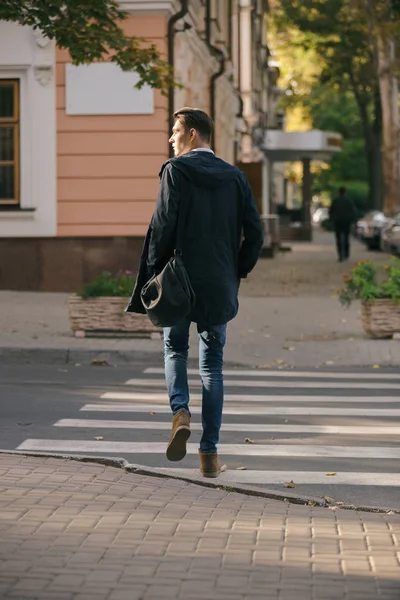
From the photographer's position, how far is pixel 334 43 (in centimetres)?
5147

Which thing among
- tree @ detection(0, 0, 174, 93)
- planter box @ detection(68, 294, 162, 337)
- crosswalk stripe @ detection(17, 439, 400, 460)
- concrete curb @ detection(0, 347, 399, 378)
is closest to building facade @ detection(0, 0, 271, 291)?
tree @ detection(0, 0, 174, 93)

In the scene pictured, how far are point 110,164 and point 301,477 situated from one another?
1504 cm

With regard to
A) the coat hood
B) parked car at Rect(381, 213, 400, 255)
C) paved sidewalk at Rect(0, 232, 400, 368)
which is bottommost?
paved sidewalk at Rect(0, 232, 400, 368)

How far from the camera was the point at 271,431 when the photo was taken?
30.5ft

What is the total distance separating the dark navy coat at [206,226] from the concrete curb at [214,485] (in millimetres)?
823

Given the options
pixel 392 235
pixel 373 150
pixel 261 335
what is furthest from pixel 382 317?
pixel 373 150

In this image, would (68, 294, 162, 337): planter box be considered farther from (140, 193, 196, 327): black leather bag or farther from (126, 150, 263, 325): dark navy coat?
(140, 193, 196, 327): black leather bag

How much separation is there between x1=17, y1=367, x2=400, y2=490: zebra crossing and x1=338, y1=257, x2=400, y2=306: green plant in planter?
2.56 m

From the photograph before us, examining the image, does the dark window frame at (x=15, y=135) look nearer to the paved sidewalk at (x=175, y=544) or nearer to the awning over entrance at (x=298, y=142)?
the paved sidewalk at (x=175, y=544)

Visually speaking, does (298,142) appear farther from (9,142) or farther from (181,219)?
(181,219)

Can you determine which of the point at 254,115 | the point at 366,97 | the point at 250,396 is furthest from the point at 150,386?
the point at 366,97

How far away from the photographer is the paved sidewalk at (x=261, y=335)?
14117mm

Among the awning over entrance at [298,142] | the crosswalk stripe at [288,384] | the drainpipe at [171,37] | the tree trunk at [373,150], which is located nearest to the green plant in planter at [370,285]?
the crosswalk stripe at [288,384]

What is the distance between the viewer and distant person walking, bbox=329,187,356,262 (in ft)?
117
